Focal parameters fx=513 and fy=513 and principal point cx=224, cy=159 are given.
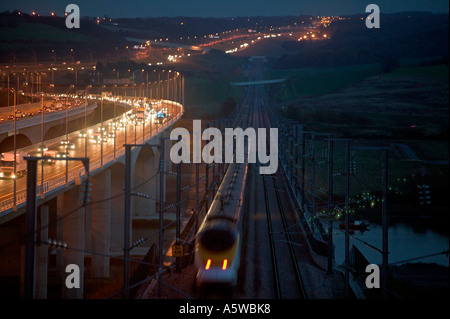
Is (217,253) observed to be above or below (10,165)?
below

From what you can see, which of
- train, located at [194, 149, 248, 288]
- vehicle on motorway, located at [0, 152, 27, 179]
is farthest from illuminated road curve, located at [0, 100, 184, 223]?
train, located at [194, 149, 248, 288]

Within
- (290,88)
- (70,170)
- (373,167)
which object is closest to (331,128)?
(373,167)

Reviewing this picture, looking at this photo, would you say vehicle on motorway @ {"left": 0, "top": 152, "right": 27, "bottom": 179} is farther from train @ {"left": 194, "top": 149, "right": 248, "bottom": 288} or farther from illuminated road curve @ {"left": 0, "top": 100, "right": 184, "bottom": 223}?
train @ {"left": 194, "top": 149, "right": 248, "bottom": 288}

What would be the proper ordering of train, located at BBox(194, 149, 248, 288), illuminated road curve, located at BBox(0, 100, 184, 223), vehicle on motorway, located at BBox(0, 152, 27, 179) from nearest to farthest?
train, located at BBox(194, 149, 248, 288), illuminated road curve, located at BBox(0, 100, 184, 223), vehicle on motorway, located at BBox(0, 152, 27, 179)

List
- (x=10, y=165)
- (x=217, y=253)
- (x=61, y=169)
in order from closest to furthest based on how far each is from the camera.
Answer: (x=217, y=253)
(x=10, y=165)
(x=61, y=169)

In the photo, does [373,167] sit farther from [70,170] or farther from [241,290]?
[241,290]

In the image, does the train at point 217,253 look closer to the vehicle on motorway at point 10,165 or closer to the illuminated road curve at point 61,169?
the illuminated road curve at point 61,169

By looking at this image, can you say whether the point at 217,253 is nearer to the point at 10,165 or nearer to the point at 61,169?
the point at 10,165

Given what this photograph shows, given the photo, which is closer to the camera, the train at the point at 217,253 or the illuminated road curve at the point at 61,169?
the train at the point at 217,253

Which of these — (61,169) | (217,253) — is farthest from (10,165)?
(217,253)

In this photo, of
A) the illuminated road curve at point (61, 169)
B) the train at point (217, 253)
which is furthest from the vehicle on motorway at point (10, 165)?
the train at point (217, 253)
